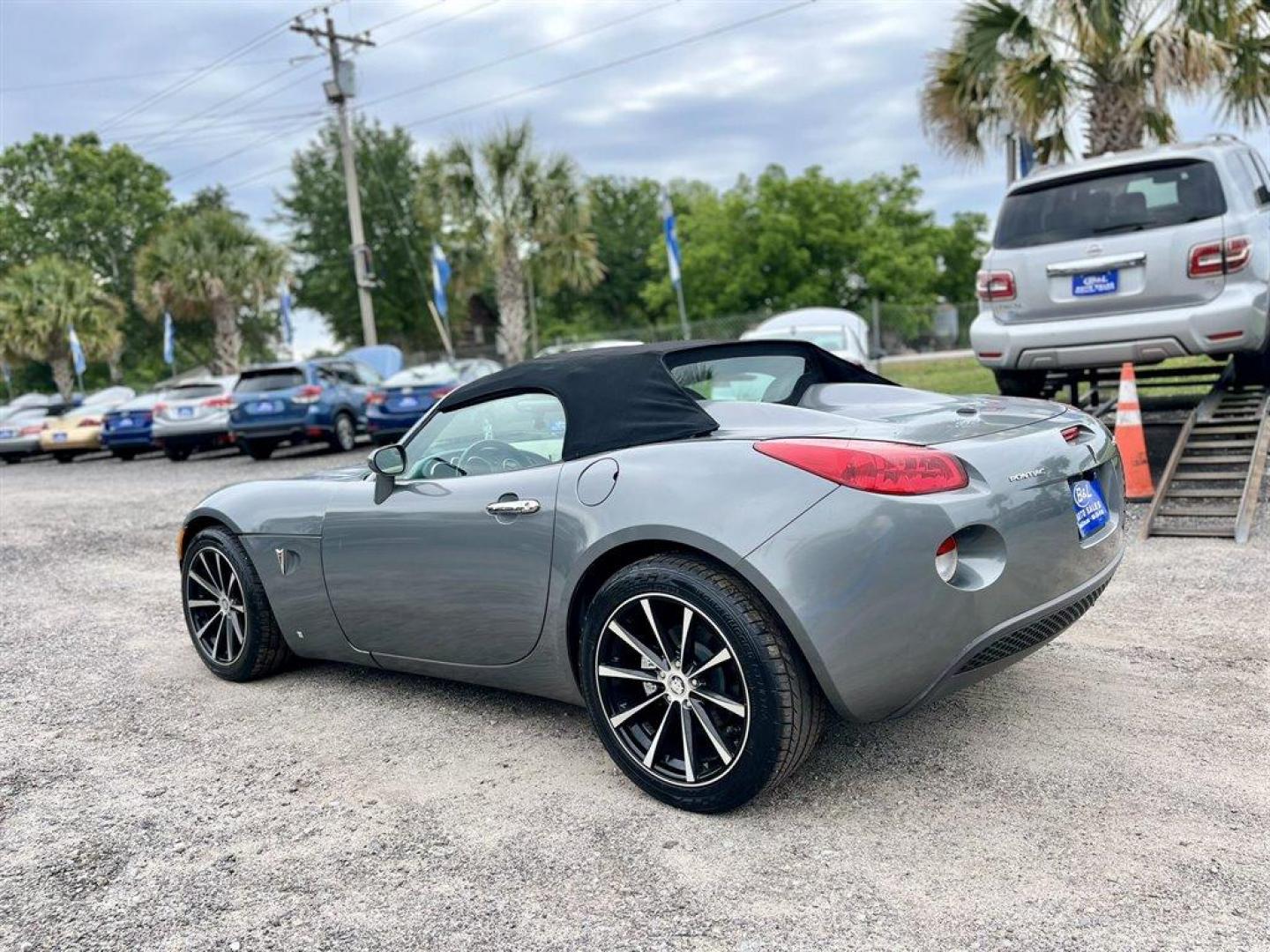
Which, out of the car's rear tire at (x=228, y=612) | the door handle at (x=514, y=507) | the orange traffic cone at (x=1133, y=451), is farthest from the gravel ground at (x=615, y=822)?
the orange traffic cone at (x=1133, y=451)

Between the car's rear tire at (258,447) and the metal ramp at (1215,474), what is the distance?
13149mm

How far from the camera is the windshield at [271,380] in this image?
16.1m

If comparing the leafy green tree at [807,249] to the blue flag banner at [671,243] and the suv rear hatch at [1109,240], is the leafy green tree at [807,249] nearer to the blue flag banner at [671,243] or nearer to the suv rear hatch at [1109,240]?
the blue flag banner at [671,243]

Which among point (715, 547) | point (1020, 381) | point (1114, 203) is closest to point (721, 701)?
point (715, 547)

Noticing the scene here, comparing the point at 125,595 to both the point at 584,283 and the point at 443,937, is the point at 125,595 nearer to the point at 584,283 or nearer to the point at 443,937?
the point at 443,937

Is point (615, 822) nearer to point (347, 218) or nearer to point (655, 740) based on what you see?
point (655, 740)

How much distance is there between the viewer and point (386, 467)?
3850mm

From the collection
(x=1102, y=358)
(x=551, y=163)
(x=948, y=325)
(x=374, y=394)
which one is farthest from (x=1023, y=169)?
(x=948, y=325)

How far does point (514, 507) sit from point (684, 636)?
0.76 m

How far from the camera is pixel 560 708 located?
4.00 metres

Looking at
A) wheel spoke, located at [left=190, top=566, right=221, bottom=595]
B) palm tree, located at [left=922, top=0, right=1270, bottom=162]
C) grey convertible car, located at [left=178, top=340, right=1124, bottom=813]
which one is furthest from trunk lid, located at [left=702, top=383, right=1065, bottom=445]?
palm tree, located at [left=922, top=0, right=1270, bottom=162]

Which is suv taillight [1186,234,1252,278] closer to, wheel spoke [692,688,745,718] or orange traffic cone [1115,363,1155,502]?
orange traffic cone [1115,363,1155,502]

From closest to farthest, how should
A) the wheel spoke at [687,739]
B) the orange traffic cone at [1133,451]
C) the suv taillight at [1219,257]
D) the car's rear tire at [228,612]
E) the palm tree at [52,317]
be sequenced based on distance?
the wheel spoke at [687,739]
the car's rear tire at [228,612]
the suv taillight at [1219,257]
the orange traffic cone at [1133,451]
the palm tree at [52,317]

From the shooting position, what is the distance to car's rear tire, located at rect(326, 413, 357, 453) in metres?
16.2
